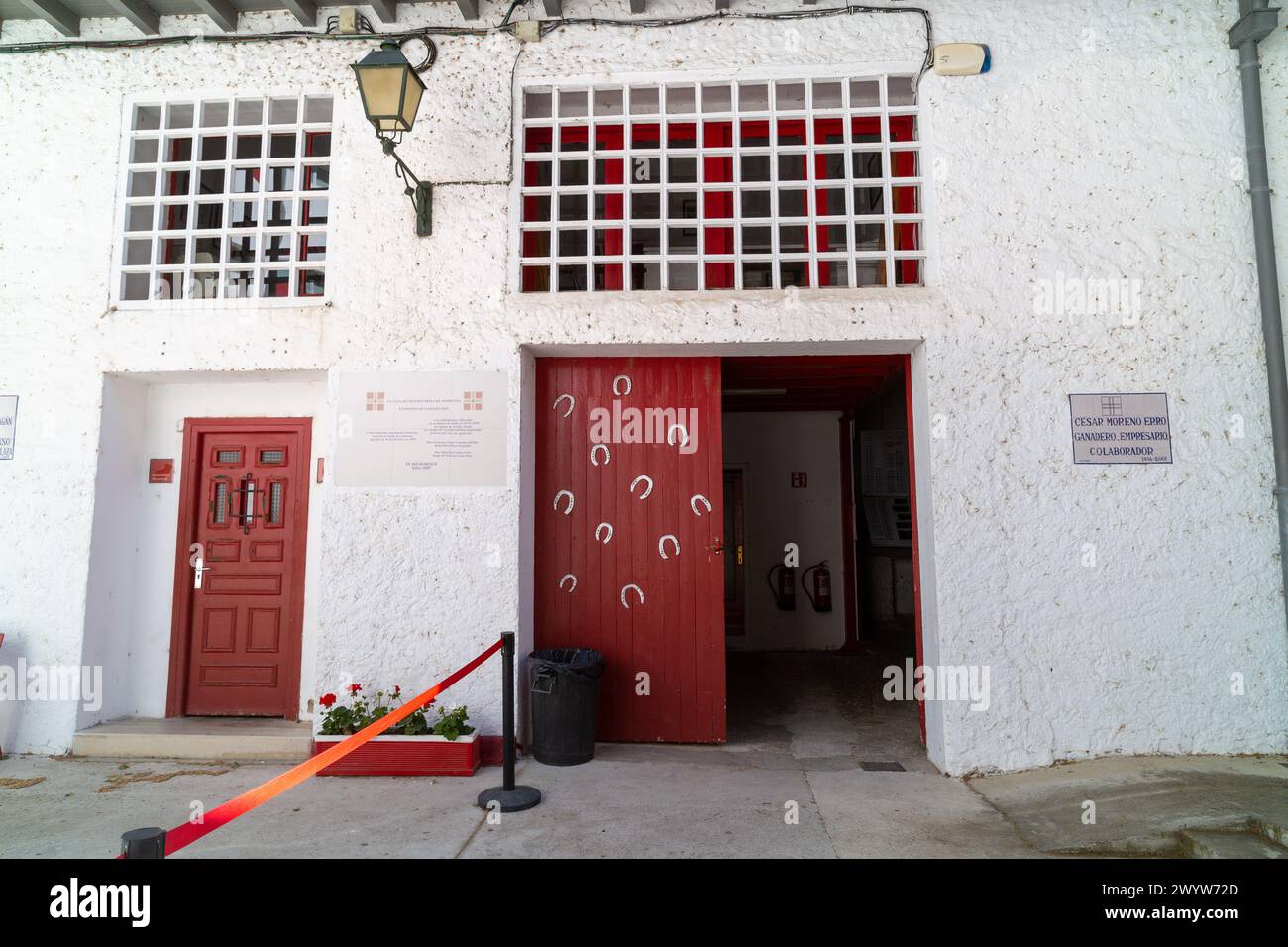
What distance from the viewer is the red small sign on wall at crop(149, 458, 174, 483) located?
558cm

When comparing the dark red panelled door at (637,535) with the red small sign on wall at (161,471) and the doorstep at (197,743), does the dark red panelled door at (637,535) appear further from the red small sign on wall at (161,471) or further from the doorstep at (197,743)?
the red small sign on wall at (161,471)

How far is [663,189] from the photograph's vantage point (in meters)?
5.09

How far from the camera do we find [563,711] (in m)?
4.75

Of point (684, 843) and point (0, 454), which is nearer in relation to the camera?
point (684, 843)

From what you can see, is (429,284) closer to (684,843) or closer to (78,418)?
(78,418)

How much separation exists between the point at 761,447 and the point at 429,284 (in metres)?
5.41

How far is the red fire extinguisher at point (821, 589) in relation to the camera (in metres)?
9.04

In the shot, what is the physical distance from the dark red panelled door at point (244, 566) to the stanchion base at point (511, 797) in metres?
2.02

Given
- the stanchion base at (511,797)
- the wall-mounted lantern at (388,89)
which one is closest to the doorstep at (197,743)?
the stanchion base at (511,797)

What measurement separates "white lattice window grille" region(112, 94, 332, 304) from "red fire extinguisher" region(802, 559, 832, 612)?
6407 millimetres

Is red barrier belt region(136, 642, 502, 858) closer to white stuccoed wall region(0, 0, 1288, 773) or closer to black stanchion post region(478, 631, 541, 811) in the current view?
black stanchion post region(478, 631, 541, 811)
